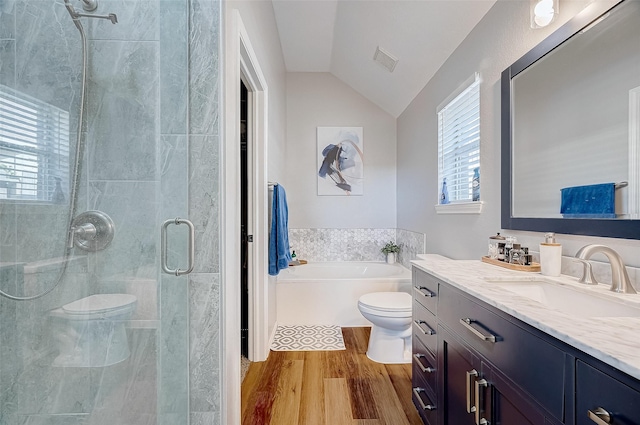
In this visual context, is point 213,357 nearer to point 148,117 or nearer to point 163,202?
point 163,202

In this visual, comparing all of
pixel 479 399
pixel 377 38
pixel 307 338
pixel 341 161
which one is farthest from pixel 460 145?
pixel 307 338

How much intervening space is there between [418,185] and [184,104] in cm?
240

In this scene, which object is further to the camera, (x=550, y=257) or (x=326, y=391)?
(x=326, y=391)

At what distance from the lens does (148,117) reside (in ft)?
3.43

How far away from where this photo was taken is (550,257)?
123cm

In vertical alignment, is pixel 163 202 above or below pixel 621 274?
above

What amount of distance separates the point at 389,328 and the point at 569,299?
1304 millimetres

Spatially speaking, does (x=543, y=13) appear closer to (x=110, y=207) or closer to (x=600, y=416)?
(x=600, y=416)

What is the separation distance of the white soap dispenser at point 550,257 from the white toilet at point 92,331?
1.58 m

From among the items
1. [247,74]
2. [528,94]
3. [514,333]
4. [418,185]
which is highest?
[247,74]

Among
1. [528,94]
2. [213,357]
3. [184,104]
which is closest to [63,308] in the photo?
[213,357]

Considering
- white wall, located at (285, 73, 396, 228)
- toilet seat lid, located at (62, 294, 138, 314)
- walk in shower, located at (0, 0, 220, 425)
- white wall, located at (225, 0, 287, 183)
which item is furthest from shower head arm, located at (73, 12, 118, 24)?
white wall, located at (285, 73, 396, 228)

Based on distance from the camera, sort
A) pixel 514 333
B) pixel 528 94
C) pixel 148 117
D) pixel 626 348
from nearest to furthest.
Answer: pixel 626 348 → pixel 514 333 → pixel 148 117 → pixel 528 94

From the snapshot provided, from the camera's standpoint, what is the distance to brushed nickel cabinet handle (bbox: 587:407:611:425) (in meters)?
0.55
